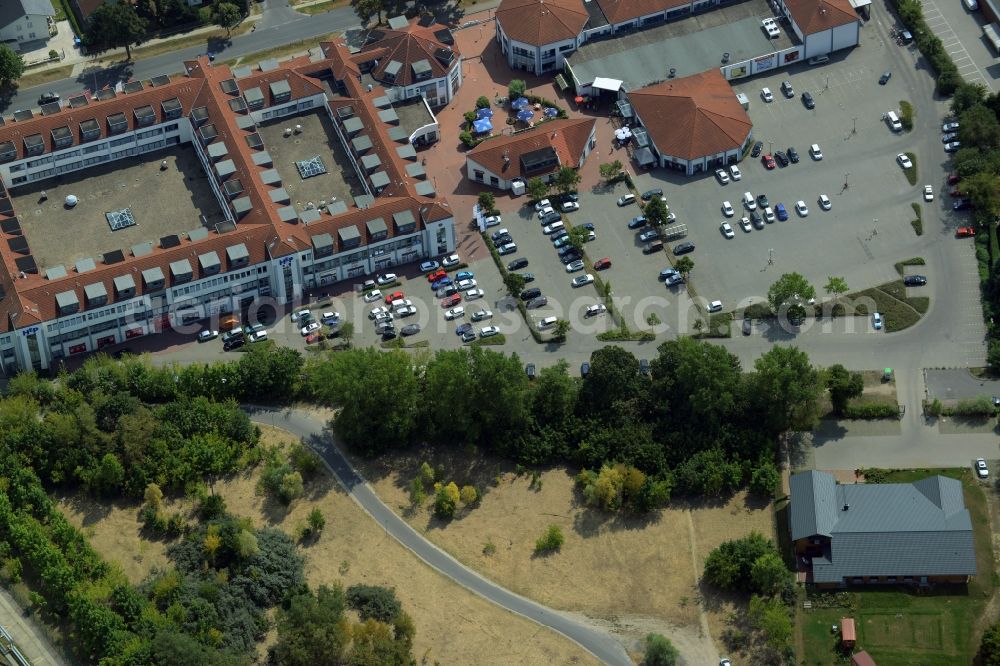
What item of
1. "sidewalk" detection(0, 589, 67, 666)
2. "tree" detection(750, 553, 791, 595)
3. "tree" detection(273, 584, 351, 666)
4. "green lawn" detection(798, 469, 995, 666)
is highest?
"sidewalk" detection(0, 589, 67, 666)

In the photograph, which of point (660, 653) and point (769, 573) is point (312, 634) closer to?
point (660, 653)

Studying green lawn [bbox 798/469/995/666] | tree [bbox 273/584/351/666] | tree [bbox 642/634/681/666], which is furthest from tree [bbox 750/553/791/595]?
tree [bbox 273/584/351/666]

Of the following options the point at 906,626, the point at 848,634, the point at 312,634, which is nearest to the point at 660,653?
the point at 848,634

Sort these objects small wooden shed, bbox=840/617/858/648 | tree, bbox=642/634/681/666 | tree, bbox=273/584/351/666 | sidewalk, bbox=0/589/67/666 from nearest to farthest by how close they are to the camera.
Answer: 1. tree, bbox=273/584/351/666
2. tree, bbox=642/634/681/666
3. small wooden shed, bbox=840/617/858/648
4. sidewalk, bbox=0/589/67/666

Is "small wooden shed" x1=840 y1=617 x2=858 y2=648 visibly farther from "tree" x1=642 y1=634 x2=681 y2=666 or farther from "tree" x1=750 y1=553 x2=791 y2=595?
"tree" x1=642 y1=634 x2=681 y2=666

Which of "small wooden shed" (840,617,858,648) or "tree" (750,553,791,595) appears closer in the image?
"small wooden shed" (840,617,858,648)

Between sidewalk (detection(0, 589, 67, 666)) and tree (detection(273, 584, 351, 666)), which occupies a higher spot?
sidewalk (detection(0, 589, 67, 666))

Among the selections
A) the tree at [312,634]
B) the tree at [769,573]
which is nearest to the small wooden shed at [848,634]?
the tree at [769,573]
